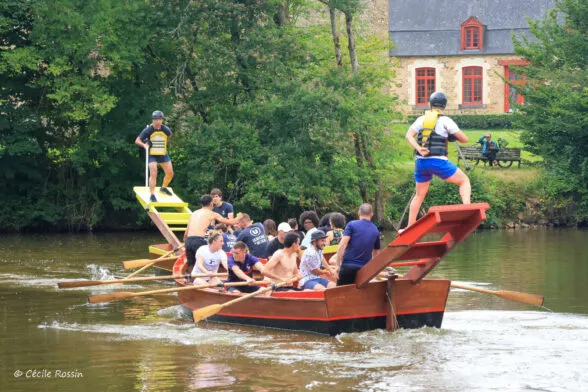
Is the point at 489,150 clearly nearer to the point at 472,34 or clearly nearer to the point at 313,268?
the point at 472,34

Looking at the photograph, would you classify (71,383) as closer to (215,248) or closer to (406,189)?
(215,248)

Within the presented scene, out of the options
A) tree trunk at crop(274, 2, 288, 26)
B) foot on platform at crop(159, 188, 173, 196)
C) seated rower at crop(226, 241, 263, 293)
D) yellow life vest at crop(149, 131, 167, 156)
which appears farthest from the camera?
tree trunk at crop(274, 2, 288, 26)

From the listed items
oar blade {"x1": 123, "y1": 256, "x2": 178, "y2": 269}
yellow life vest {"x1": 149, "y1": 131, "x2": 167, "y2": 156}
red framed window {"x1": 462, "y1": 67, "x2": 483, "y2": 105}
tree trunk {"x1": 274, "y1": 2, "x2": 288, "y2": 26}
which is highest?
tree trunk {"x1": 274, "y1": 2, "x2": 288, "y2": 26}

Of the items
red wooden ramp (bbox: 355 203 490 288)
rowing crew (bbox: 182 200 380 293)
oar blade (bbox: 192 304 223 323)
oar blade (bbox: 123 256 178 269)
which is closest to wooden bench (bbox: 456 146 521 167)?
oar blade (bbox: 123 256 178 269)

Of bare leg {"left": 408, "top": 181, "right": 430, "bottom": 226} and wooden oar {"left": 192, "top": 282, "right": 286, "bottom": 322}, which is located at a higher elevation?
bare leg {"left": 408, "top": 181, "right": 430, "bottom": 226}

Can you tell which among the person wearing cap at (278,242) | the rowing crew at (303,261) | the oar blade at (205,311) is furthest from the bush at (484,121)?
the oar blade at (205,311)

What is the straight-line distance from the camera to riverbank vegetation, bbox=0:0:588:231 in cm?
3097

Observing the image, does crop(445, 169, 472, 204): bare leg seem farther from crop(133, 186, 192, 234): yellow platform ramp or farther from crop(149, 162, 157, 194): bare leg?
crop(149, 162, 157, 194): bare leg

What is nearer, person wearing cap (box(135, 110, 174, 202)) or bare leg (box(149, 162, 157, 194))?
person wearing cap (box(135, 110, 174, 202))

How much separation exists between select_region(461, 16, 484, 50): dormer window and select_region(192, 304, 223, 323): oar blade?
133 feet

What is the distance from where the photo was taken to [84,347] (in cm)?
1359

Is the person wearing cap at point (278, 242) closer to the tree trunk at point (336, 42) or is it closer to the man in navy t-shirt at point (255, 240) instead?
the man in navy t-shirt at point (255, 240)

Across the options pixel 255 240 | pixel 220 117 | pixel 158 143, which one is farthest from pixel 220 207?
pixel 220 117

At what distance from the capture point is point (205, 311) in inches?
558
